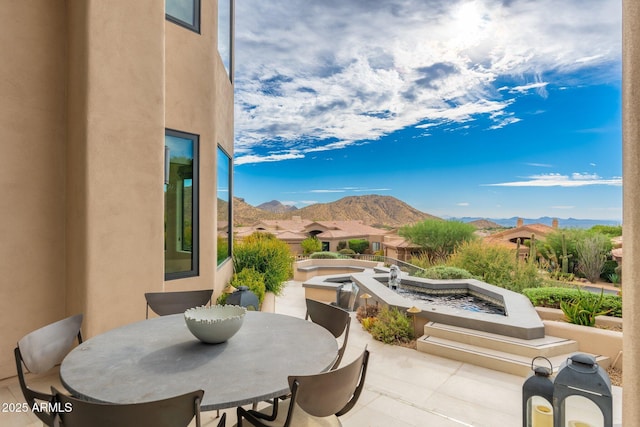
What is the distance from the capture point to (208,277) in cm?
488

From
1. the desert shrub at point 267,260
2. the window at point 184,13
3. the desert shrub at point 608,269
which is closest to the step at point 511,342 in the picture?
the desert shrub at point 267,260

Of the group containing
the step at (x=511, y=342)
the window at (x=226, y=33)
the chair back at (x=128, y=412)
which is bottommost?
the step at (x=511, y=342)

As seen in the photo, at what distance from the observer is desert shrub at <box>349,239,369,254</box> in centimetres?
3419

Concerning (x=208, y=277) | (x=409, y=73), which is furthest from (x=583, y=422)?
(x=409, y=73)

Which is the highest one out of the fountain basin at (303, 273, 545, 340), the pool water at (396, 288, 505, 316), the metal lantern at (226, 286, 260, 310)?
the metal lantern at (226, 286, 260, 310)

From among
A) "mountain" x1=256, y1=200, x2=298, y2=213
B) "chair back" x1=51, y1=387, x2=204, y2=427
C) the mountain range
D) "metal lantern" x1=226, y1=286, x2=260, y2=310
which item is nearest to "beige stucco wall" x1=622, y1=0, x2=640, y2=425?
"chair back" x1=51, y1=387, x2=204, y2=427

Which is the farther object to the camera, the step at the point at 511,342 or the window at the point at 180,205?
the window at the point at 180,205

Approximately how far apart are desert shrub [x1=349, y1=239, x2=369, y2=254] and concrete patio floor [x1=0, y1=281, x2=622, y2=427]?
30.2 metres

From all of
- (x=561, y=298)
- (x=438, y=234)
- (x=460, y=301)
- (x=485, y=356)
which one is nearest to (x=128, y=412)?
(x=485, y=356)

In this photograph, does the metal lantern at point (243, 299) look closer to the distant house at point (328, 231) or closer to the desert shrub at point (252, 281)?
the desert shrub at point (252, 281)

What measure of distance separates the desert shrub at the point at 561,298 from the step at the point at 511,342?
3.05 feet

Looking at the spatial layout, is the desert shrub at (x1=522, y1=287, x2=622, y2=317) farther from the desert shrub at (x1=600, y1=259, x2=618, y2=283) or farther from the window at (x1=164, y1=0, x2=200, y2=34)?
the desert shrub at (x1=600, y1=259, x2=618, y2=283)

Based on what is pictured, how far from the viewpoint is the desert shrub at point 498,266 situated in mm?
6719

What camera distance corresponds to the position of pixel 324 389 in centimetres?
141
